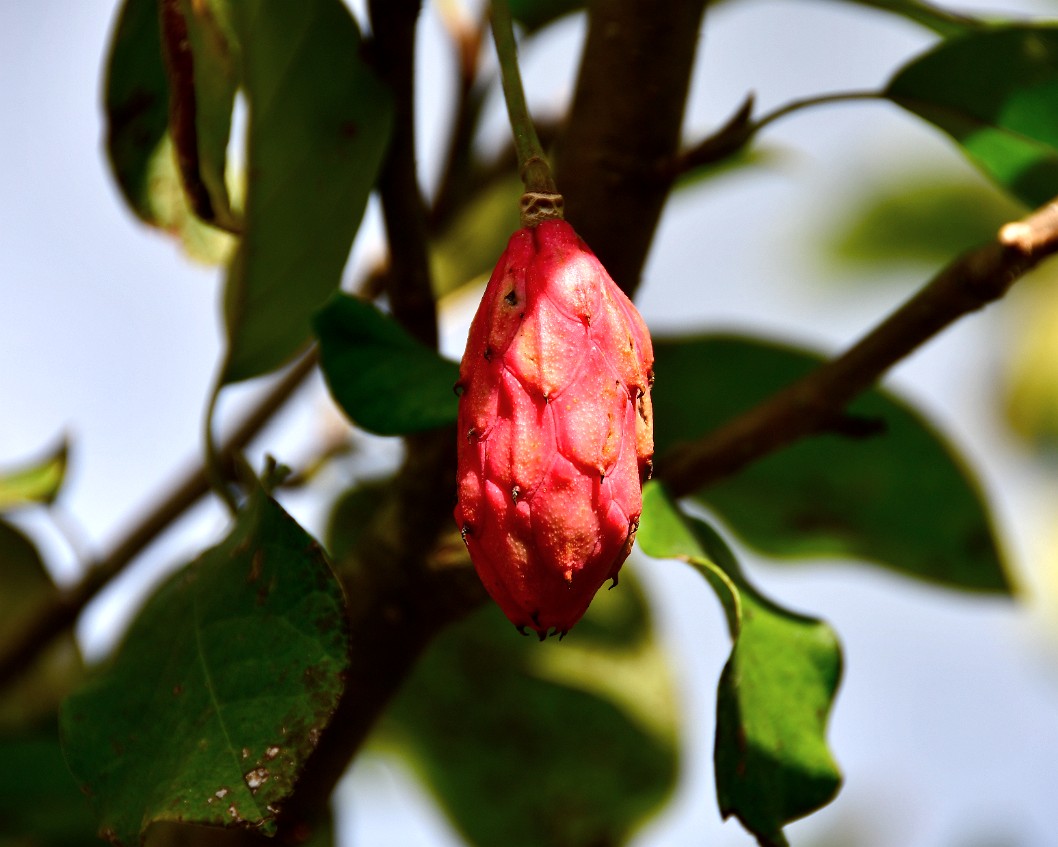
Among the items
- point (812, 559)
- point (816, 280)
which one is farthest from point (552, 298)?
point (816, 280)

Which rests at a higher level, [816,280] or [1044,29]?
[1044,29]

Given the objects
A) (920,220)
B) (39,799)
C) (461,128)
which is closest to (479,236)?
(461,128)

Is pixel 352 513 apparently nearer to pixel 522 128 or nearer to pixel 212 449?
pixel 212 449

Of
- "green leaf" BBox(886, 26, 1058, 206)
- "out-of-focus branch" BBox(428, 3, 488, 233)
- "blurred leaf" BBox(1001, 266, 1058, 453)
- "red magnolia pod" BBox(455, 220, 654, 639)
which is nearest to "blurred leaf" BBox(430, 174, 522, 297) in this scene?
"out-of-focus branch" BBox(428, 3, 488, 233)

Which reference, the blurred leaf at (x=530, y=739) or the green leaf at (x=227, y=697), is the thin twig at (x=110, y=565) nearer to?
the blurred leaf at (x=530, y=739)

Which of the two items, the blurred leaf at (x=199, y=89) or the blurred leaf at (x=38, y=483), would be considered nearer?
the blurred leaf at (x=199, y=89)

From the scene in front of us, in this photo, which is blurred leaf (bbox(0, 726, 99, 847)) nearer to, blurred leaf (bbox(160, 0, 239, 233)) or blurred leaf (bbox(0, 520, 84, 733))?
blurred leaf (bbox(0, 520, 84, 733))

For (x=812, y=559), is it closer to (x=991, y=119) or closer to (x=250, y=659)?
(x=991, y=119)

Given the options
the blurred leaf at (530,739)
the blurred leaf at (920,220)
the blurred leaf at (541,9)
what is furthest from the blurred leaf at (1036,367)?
the blurred leaf at (541,9)
